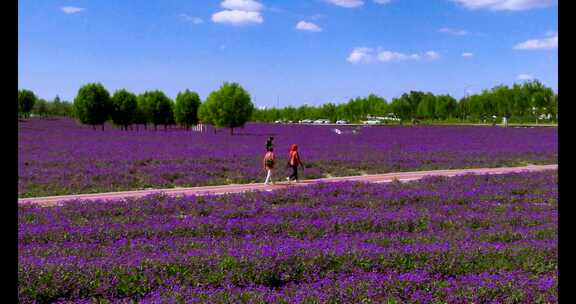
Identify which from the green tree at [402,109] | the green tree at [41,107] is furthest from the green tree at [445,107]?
the green tree at [41,107]

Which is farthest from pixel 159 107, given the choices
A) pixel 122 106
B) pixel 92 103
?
pixel 92 103

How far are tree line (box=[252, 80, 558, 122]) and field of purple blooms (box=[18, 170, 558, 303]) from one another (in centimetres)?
8255

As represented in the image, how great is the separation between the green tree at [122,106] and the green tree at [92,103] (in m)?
3.08

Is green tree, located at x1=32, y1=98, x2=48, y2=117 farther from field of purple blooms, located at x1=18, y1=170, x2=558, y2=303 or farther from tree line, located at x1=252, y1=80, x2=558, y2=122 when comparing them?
field of purple blooms, located at x1=18, y1=170, x2=558, y2=303

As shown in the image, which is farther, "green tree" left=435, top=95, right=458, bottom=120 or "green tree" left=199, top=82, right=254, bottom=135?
"green tree" left=435, top=95, right=458, bottom=120

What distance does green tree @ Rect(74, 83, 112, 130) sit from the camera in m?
73.4

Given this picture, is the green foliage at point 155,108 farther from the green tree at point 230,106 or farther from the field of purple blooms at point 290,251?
the field of purple blooms at point 290,251

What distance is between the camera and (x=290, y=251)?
24.1 feet

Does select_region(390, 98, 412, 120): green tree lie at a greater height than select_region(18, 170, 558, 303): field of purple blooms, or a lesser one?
greater

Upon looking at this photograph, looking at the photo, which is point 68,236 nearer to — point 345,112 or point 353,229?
point 353,229

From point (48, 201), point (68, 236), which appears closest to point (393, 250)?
point (68, 236)

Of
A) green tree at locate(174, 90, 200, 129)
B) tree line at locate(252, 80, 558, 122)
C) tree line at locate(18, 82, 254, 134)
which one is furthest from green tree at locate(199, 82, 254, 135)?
tree line at locate(252, 80, 558, 122)

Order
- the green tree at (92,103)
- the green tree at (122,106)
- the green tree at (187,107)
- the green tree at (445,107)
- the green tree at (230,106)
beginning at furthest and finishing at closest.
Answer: the green tree at (445,107) → the green tree at (187,107) → the green tree at (122,106) → the green tree at (92,103) → the green tree at (230,106)

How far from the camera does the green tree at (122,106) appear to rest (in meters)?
79.4
